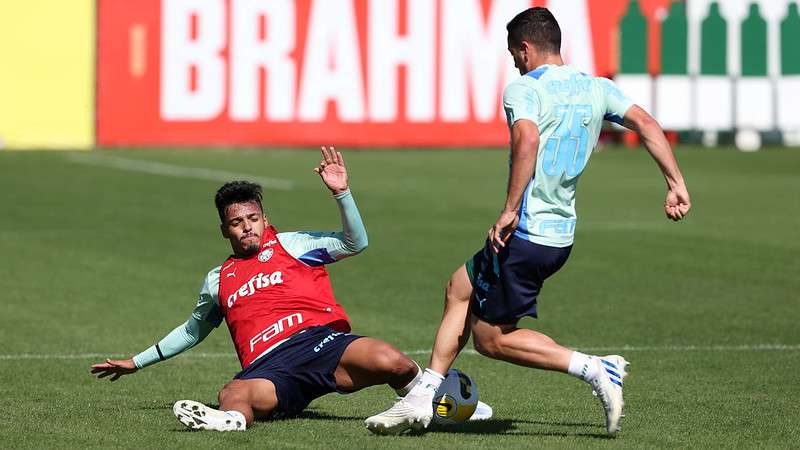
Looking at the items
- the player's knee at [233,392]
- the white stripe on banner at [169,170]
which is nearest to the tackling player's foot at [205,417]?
A: the player's knee at [233,392]

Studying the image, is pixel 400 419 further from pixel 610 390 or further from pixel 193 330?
pixel 193 330

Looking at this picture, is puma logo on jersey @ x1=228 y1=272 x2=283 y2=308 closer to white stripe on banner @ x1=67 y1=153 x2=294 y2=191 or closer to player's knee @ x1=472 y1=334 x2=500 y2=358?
player's knee @ x1=472 y1=334 x2=500 y2=358

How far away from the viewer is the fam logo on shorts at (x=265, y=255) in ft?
27.4

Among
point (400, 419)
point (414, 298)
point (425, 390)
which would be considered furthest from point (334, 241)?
point (414, 298)

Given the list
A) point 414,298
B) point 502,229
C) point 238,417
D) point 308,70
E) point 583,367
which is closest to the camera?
point 502,229

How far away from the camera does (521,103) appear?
745 cm

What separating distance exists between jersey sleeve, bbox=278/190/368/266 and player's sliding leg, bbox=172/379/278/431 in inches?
29.1

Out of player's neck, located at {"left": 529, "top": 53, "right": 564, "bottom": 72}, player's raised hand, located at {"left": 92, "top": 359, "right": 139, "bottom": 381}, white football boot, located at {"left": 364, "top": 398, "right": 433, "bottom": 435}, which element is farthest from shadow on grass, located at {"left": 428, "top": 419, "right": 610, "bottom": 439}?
player's neck, located at {"left": 529, "top": 53, "right": 564, "bottom": 72}

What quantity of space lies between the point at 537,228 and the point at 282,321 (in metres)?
1.42

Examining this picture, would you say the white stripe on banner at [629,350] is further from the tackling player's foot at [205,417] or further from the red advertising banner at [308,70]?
the red advertising banner at [308,70]

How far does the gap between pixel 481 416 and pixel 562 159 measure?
4.67 feet

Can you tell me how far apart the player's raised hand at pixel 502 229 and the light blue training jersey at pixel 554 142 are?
0.62ft

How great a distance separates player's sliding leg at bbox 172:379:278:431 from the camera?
7.50 m

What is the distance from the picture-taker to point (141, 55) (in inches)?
1187
